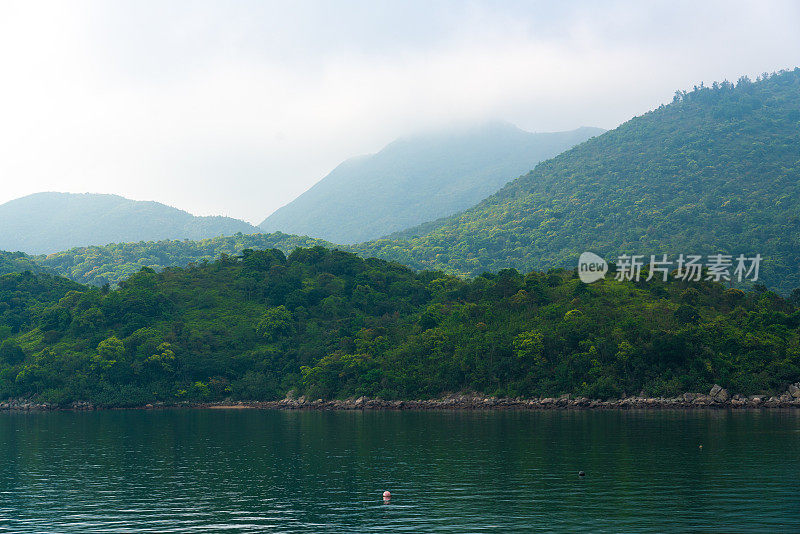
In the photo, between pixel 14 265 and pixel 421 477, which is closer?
pixel 421 477

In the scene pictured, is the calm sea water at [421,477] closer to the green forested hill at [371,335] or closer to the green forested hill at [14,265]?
the green forested hill at [371,335]

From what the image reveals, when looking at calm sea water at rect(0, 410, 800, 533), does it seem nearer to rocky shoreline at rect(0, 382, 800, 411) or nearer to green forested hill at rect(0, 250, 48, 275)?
rocky shoreline at rect(0, 382, 800, 411)

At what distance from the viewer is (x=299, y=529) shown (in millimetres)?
30031

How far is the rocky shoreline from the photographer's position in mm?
81375

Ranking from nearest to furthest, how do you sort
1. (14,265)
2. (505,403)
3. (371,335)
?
(505,403) → (371,335) → (14,265)

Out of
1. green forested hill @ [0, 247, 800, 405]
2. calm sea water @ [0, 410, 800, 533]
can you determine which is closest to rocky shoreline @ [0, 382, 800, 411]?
green forested hill @ [0, 247, 800, 405]

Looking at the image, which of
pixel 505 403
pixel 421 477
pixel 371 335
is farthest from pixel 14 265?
pixel 421 477

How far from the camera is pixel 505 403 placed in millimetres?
92750

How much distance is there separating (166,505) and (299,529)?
881 cm

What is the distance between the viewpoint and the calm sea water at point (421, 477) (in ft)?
101

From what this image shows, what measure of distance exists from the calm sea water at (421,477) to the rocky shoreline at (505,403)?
10091 mm

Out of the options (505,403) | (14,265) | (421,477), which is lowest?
(505,403)

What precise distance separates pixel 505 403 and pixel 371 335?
90.4 feet

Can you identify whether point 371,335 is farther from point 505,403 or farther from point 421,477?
point 421,477
